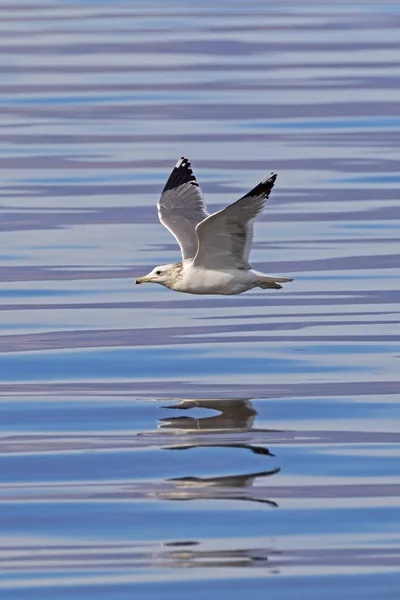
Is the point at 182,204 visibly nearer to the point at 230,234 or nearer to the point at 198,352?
the point at 230,234

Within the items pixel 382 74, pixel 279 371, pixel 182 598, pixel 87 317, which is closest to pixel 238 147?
pixel 382 74

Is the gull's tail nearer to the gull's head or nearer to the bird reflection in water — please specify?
the gull's head

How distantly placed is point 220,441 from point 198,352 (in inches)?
88.8

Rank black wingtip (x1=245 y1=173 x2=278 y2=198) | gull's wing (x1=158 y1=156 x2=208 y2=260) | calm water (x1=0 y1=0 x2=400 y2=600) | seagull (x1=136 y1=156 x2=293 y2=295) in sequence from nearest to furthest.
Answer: calm water (x1=0 y1=0 x2=400 y2=600) < black wingtip (x1=245 y1=173 x2=278 y2=198) < seagull (x1=136 y1=156 x2=293 y2=295) < gull's wing (x1=158 y1=156 x2=208 y2=260)

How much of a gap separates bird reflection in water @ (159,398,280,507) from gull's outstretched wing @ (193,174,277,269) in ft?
4.95

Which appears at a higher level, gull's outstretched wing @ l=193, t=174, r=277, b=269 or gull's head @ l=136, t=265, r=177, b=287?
gull's outstretched wing @ l=193, t=174, r=277, b=269

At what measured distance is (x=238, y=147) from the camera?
2216 centimetres

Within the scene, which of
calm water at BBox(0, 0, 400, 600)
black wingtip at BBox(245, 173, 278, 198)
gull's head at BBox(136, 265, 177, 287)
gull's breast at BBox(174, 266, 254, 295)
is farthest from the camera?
gull's head at BBox(136, 265, 177, 287)

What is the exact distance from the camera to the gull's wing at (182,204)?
48.4 feet

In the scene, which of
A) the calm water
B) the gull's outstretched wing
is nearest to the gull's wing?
the calm water

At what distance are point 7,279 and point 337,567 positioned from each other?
24.2 ft

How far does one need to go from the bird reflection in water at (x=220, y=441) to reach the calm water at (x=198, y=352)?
2cm

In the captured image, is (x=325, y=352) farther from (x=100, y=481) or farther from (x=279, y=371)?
(x=100, y=481)

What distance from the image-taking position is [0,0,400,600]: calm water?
922 centimetres
